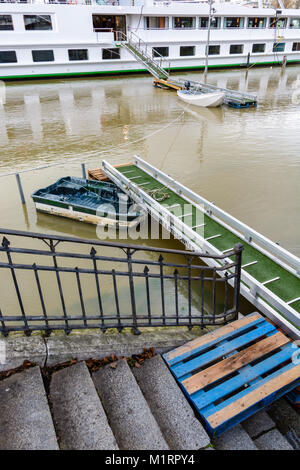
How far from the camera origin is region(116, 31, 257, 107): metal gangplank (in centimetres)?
2173

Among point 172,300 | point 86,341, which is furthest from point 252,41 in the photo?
point 86,341

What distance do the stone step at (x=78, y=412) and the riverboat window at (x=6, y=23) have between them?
33.6m

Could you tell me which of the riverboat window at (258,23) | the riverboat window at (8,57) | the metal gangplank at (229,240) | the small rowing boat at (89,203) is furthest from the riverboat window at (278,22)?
the small rowing boat at (89,203)

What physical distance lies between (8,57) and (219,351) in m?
33.7

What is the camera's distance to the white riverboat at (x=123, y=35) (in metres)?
28.9

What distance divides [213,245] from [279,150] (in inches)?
373

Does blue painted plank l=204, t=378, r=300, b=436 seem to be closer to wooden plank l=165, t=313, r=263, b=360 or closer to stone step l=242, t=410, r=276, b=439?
stone step l=242, t=410, r=276, b=439

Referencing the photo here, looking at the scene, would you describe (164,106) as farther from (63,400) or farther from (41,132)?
(63,400)

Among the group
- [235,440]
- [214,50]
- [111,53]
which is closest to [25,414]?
[235,440]

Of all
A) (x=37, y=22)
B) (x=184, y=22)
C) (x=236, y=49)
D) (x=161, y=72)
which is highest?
(x=184, y=22)

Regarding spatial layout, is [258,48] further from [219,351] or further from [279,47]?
[219,351]

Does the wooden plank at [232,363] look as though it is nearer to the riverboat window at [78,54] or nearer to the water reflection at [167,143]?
the water reflection at [167,143]

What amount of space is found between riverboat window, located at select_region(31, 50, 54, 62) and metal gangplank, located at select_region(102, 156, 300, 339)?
83.3 ft

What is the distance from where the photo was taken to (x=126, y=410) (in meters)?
3.24
